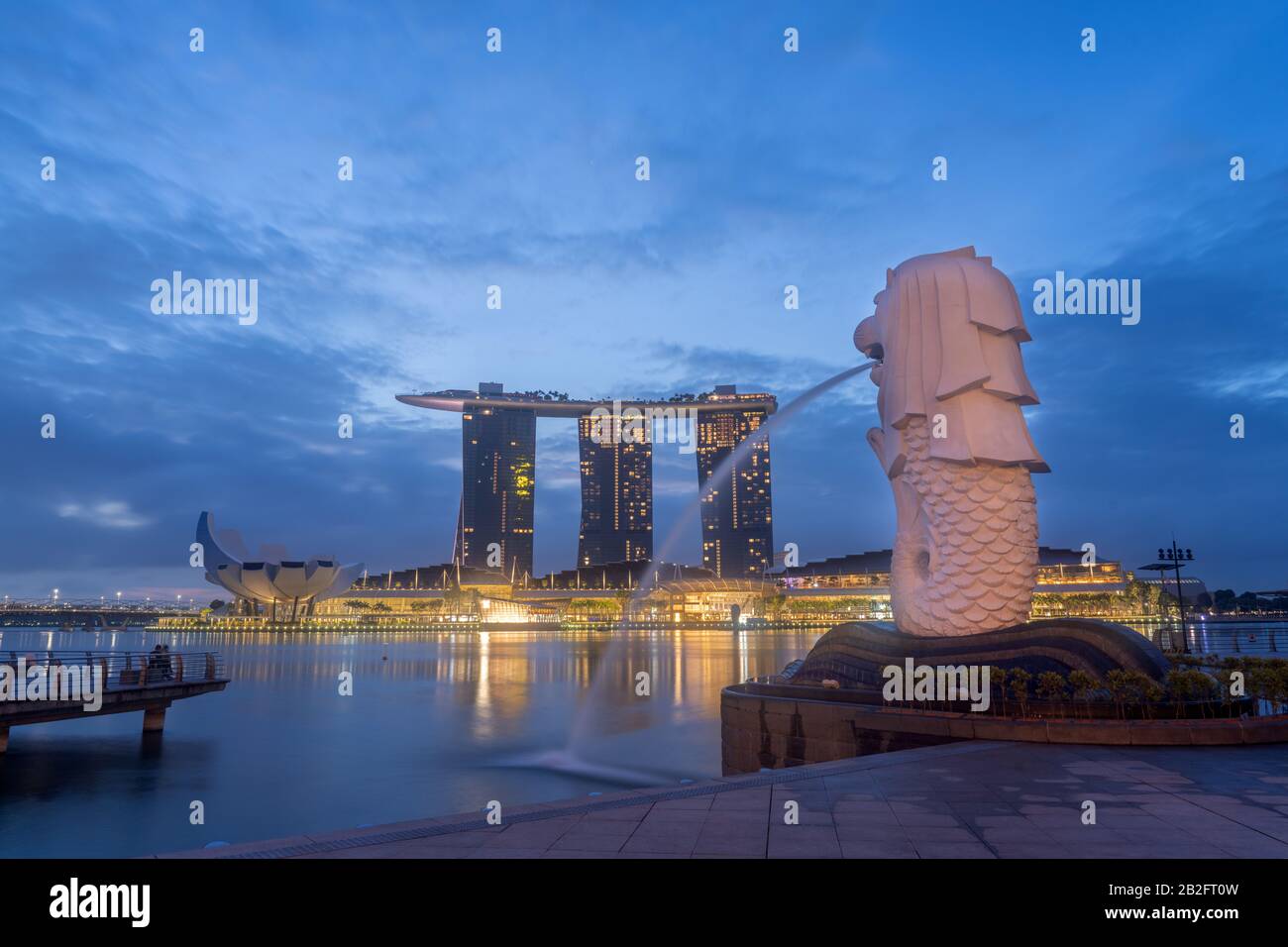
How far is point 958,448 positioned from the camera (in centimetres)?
1598

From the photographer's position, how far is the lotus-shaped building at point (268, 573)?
372ft

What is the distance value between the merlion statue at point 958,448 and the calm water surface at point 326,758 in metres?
6.40

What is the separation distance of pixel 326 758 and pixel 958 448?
16.8 m

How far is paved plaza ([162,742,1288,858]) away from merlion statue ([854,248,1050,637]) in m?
6.02

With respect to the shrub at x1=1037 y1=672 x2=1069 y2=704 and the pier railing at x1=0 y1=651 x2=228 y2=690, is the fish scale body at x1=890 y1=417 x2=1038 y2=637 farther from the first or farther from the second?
the pier railing at x1=0 y1=651 x2=228 y2=690

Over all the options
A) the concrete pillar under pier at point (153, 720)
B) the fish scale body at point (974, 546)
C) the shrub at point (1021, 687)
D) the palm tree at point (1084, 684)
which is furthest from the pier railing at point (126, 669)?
the palm tree at point (1084, 684)

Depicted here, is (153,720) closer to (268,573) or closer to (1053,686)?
(1053,686)

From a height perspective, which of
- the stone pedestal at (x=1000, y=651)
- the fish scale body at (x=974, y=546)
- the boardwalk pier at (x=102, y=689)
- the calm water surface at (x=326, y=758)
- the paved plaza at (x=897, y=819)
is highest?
the fish scale body at (x=974, y=546)

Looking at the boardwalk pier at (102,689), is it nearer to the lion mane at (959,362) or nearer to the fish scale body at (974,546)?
the fish scale body at (974,546)
